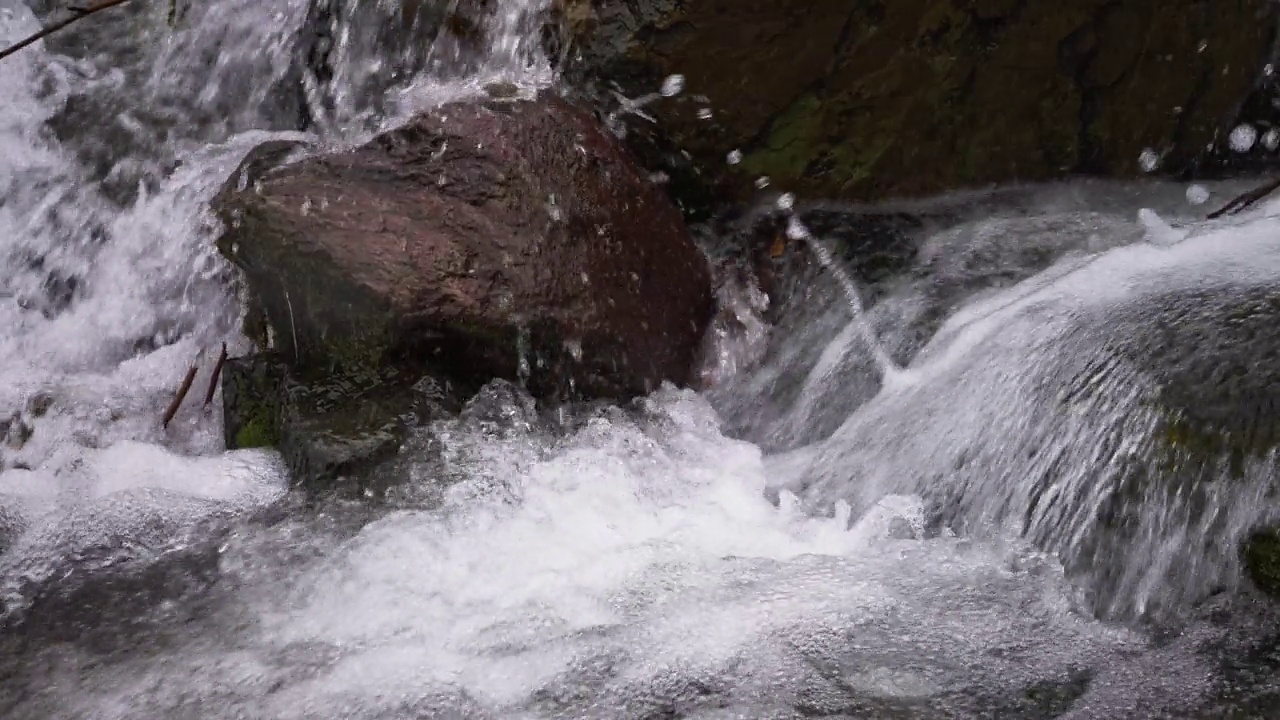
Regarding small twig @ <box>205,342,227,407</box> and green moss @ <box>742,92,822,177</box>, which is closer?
small twig @ <box>205,342,227,407</box>

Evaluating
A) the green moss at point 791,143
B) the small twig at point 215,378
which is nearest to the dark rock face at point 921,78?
the green moss at point 791,143

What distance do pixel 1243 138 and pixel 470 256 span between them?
285 centimetres

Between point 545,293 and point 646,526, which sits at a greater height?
point 545,293

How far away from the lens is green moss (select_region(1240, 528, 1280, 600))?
2.29 meters

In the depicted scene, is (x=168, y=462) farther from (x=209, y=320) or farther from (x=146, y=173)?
(x=146, y=173)

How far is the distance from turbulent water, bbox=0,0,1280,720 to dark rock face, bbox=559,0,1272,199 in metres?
0.18

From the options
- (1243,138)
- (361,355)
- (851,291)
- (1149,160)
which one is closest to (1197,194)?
(1149,160)

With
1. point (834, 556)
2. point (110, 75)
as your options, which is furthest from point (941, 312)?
point (110, 75)

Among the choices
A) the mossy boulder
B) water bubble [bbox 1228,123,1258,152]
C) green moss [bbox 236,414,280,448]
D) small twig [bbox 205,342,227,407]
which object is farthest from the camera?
water bubble [bbox 1228,123,1258,152]

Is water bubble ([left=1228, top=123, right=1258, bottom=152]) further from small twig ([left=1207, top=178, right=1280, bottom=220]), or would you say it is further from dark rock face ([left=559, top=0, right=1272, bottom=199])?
small twig ([left=1207, top=178, right=1280, bottom=220])

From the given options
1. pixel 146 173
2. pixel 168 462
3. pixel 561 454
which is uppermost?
pixel 146 173

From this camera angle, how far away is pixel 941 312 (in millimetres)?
3570

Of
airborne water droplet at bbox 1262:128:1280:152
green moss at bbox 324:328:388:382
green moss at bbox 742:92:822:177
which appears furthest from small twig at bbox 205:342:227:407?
airborne water droplet at bbox 1262:128:1280:152

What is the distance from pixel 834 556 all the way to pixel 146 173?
315 centimetres
